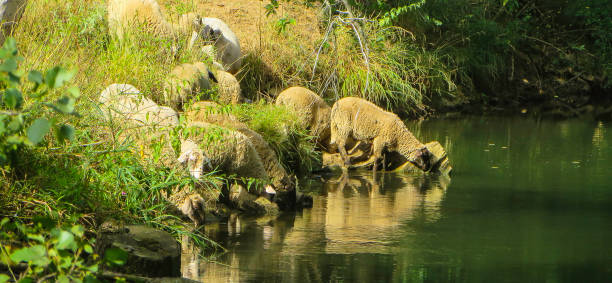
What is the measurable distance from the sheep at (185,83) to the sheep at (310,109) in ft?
5.04

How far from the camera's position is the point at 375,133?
1284cm

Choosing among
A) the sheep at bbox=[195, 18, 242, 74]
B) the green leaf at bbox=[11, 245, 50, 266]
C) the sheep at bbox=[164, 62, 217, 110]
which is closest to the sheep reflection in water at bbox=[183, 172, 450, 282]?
the sheep at bbox=[164, 62, 217, 110]

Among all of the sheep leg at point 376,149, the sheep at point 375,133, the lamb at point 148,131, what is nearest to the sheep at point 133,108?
the lamb at point 148,131

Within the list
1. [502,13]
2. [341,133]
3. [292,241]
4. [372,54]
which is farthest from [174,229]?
[502,13]

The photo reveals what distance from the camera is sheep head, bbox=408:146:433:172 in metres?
12.5

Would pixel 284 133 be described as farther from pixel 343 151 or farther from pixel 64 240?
pixel 64 240

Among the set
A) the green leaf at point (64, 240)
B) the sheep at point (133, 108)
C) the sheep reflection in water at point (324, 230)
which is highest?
the sheep at point (133, 108)

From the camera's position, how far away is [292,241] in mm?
7848

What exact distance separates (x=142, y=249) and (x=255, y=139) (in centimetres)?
416

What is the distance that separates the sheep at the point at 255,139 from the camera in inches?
375

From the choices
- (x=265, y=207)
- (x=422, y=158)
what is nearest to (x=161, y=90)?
(x=265, y=207)

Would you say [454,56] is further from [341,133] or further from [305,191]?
[305,191]

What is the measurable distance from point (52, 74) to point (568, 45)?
78.8 ft

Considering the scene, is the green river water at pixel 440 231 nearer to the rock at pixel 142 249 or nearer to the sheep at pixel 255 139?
the sheep at pixel 255 139
